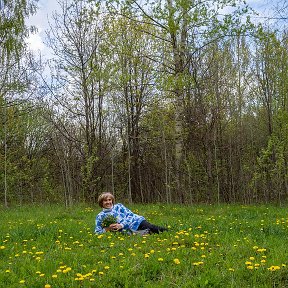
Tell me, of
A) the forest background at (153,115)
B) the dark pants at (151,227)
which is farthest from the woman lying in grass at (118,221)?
the forest background at (153,115)

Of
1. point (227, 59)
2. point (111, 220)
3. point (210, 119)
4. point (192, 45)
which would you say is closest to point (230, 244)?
point (111, 220)

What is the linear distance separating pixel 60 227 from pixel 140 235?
6.94 ft

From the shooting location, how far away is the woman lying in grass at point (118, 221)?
693cm

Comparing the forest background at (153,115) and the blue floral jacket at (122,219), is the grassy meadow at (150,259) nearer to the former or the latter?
the blue floral jacket at (122,219)

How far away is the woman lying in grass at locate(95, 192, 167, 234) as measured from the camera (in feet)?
22.7

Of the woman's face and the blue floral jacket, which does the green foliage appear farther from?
the woman's face

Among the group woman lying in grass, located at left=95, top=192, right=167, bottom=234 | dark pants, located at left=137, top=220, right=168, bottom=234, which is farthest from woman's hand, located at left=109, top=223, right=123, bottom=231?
dark pants, located at left=137, top=220, right=168, bottom=234

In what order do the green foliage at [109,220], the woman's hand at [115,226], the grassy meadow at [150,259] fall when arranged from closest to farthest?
1. the grassy meadow at [150,259]
2. the woman's hand at [115,226]
3. the green foliage at [109,220]

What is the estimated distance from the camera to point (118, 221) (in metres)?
7.18

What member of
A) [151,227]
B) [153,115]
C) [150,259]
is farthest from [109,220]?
[153,115]

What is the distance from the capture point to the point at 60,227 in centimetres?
784

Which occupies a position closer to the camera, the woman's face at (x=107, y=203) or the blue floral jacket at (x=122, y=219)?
the blue floral jacket at (x=122, y=219)

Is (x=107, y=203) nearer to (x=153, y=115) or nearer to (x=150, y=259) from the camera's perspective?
(x=150, y=259)

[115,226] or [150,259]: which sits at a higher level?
[115,226]
